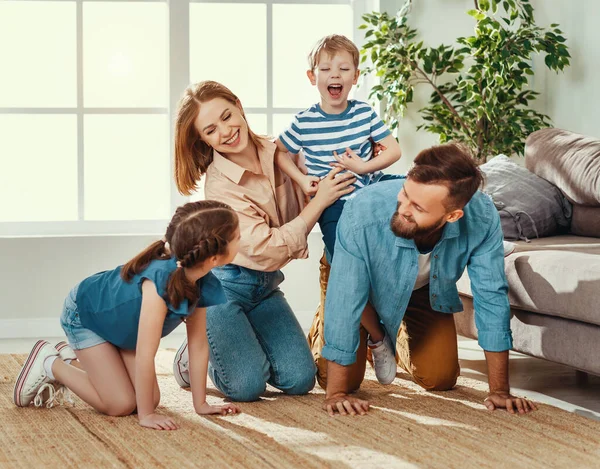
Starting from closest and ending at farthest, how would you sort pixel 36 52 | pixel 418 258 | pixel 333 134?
pixel 418 258
pixel 333 134
pixel 36 52

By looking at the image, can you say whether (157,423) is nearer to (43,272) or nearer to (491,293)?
(491,293)

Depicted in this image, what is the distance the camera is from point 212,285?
2.41 metres

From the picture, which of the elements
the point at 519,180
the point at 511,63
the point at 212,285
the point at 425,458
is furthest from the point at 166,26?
the point at 425,458

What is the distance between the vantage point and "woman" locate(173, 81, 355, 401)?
2680 millimetres

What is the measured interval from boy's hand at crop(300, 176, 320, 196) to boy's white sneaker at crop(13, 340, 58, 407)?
90cm

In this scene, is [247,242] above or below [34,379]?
above

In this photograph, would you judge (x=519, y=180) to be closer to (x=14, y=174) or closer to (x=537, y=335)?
(x=537, y=335)

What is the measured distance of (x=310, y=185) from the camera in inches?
110

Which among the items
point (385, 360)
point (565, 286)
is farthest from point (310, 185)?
point (565, 286)

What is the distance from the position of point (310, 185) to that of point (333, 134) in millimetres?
189

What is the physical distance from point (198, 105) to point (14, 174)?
2.05 meters

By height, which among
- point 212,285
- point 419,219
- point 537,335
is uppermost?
point 419,219

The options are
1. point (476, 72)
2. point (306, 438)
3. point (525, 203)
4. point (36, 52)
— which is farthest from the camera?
point (36, 52)

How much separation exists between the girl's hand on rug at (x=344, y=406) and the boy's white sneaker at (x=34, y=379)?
2.61 feet
